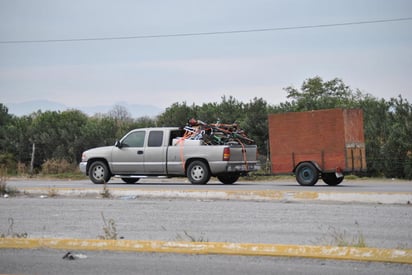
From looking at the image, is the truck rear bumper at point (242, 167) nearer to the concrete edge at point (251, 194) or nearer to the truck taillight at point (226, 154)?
the truck taillight at point (226, 154)

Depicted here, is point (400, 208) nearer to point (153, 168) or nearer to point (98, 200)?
point (98, 200)

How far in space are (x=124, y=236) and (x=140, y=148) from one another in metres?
11.1

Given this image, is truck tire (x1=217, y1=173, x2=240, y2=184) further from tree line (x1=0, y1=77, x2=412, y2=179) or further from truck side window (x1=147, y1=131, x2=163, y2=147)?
tree line (x1=0, y1=77, x2=412, y2=179)

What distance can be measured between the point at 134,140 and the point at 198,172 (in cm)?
248

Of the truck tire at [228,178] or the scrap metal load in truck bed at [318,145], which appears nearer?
the scrap metal load in truck bed at [318,145]

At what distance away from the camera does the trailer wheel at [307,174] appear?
64.4 ft

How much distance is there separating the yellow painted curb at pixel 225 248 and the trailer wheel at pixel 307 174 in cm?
1110

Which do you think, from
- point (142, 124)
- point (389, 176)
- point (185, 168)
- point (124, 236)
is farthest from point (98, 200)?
point (142, 124)

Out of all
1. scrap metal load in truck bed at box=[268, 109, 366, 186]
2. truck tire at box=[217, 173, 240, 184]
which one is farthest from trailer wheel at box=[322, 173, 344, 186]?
truck tire at box=[217, 173, 240, 184]

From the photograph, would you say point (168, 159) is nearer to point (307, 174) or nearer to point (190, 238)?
point (307, 174)

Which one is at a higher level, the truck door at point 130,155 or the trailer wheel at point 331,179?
the truck door at point 130,155

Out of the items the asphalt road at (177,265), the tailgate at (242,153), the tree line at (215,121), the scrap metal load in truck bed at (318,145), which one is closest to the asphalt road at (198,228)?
the asphalt road at (177,265)

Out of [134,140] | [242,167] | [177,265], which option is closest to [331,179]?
[242,167]

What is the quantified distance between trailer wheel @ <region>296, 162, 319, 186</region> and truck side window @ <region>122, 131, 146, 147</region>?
16.3ft
